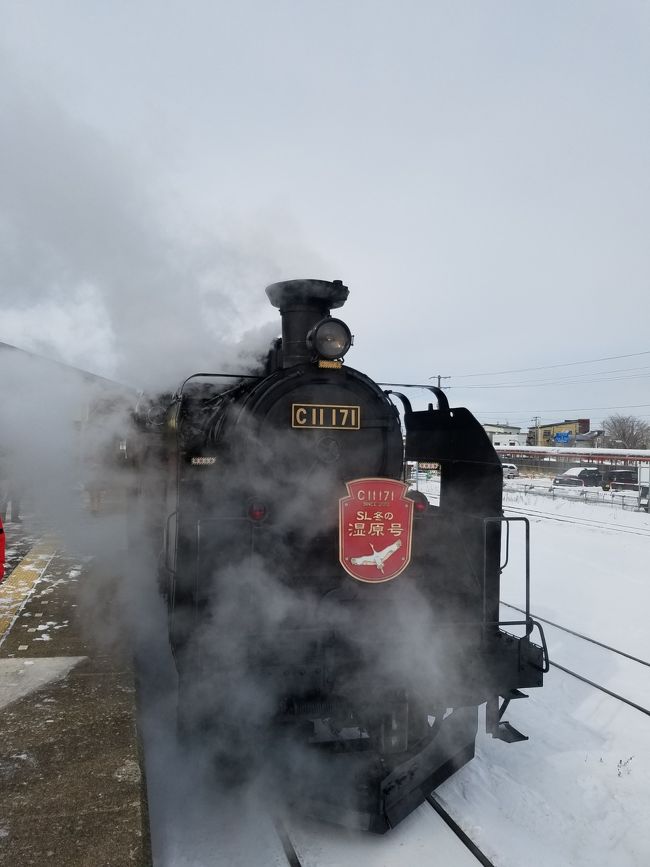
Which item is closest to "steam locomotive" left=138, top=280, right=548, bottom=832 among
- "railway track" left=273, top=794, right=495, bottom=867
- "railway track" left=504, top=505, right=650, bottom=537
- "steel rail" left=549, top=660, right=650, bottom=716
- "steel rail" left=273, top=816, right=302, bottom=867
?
A: "railway track" left=273, top=794, right=495, bottom=867

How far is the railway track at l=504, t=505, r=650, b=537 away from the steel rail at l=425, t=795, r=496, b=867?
49.0 ft

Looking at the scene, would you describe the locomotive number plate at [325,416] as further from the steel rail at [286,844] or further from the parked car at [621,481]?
the parked car at [621,481]

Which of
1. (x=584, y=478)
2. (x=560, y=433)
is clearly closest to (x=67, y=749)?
(x=584, y=478)

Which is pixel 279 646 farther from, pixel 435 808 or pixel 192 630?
pixel 435 808

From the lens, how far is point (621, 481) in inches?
1379

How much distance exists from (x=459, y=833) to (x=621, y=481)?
35.5m

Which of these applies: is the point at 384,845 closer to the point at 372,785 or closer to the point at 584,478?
the point at 372,785

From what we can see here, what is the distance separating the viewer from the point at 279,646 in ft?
12.0

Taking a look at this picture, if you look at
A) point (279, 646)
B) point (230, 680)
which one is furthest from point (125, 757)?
point (279, 646)

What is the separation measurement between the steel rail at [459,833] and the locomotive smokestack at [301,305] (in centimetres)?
339

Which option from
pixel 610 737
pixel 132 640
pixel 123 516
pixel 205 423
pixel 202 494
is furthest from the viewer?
pixel 123 516

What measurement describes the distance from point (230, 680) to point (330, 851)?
4.18ft

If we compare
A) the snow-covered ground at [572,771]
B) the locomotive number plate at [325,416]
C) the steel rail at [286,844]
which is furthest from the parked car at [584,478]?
the steel rail at [286,844]

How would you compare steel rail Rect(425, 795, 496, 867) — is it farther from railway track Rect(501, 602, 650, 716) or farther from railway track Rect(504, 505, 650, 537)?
railway track Rect(504, 505, 650, 537)
